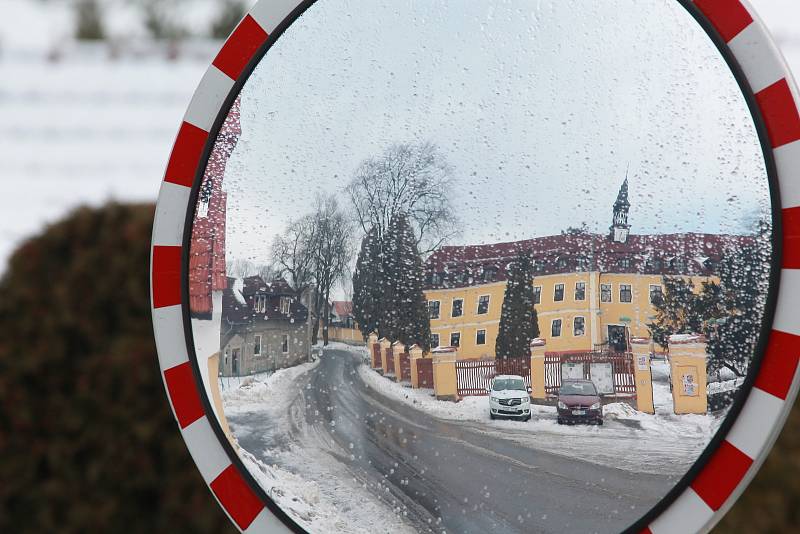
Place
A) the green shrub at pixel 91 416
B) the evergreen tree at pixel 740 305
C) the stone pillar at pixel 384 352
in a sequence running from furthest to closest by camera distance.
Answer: the green shrub at pixel 91 416
the stone pillar at pixel 384 352
the evergreen tree at pixel 740 305

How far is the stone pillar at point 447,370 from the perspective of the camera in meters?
1.02

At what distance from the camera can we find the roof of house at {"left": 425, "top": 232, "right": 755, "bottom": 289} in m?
0.96

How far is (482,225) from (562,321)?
15cm

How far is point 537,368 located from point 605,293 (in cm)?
12

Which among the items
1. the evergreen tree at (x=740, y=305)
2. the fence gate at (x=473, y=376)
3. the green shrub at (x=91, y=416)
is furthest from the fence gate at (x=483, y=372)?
the green shrub at (x=91, y=416)

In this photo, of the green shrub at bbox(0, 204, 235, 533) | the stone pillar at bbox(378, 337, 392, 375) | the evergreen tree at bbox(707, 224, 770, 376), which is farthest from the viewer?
the green shrub at bbox(0, 204, 235, 533)

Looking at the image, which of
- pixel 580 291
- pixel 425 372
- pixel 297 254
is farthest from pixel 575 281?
pixel 297 254

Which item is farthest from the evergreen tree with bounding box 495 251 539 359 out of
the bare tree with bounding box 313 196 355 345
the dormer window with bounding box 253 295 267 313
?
the dormer window with bounding box 253 295 267 313

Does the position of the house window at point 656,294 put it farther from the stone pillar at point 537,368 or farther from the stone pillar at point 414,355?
the stone pillar at point 414,355

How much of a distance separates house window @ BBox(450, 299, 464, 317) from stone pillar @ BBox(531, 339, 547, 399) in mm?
98

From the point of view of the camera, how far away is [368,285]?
3.41 feet

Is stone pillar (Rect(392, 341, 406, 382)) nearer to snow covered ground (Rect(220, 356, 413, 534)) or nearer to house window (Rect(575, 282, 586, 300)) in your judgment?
snow covered ground (Rect(220, 356, 413, 534))

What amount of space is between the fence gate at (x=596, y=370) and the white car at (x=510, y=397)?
31mm

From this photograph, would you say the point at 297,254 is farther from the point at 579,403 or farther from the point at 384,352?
the point at 579,403
